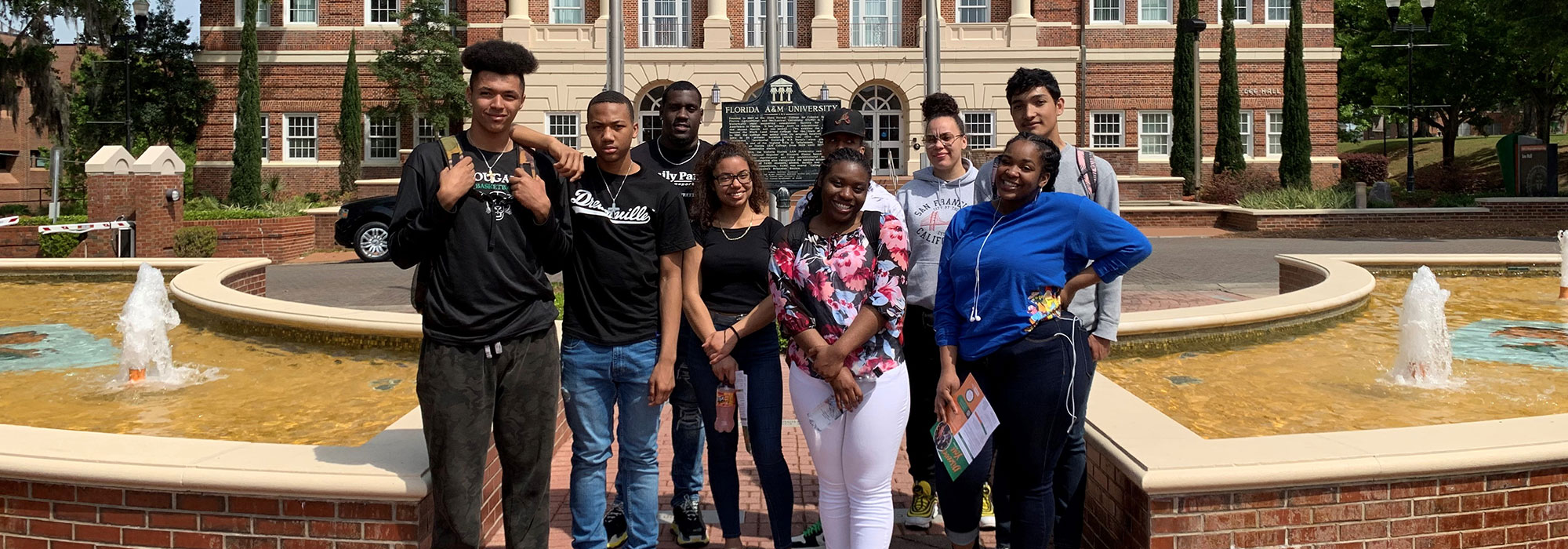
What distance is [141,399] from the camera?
7449 millimetres

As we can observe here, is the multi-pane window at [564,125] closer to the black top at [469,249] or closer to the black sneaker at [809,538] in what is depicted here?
the black sneaker at [809,538]

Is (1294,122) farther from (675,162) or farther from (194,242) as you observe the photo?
(675,162)

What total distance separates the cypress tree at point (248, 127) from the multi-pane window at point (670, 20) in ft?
34.3

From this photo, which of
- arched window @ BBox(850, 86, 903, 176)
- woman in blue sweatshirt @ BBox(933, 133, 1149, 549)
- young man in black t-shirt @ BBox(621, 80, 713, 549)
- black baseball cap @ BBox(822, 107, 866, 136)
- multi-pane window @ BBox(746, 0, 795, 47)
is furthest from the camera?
arched window @ BBox(850, 86, 903, 176)

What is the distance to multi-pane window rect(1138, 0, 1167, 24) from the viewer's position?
3522cm

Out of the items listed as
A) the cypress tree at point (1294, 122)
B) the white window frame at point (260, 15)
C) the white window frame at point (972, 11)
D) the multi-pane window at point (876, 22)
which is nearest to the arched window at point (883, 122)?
the multi-pane window at point (876, 22)

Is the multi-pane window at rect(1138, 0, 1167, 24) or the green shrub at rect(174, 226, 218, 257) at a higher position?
the multi-pane window at rect(1138, 0, 1167, 24)

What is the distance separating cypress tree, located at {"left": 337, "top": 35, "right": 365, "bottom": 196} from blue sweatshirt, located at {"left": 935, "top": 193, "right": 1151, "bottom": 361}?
31865mm

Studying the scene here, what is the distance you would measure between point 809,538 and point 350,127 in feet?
104

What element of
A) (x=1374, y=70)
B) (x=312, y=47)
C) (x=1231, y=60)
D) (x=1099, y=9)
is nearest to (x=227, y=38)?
(x=312, y=47)

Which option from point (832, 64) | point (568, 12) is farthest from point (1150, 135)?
point (568, 12)

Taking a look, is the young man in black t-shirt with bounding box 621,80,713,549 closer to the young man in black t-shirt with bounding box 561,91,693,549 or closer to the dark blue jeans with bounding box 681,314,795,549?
the dark blue jeans with bounding box 681,314,795,549

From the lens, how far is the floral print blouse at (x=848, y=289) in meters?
4.21

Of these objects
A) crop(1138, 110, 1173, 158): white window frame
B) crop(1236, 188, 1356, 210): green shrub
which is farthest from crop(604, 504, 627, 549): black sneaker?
crop(1138, 110, 1173, 158): white window frame
